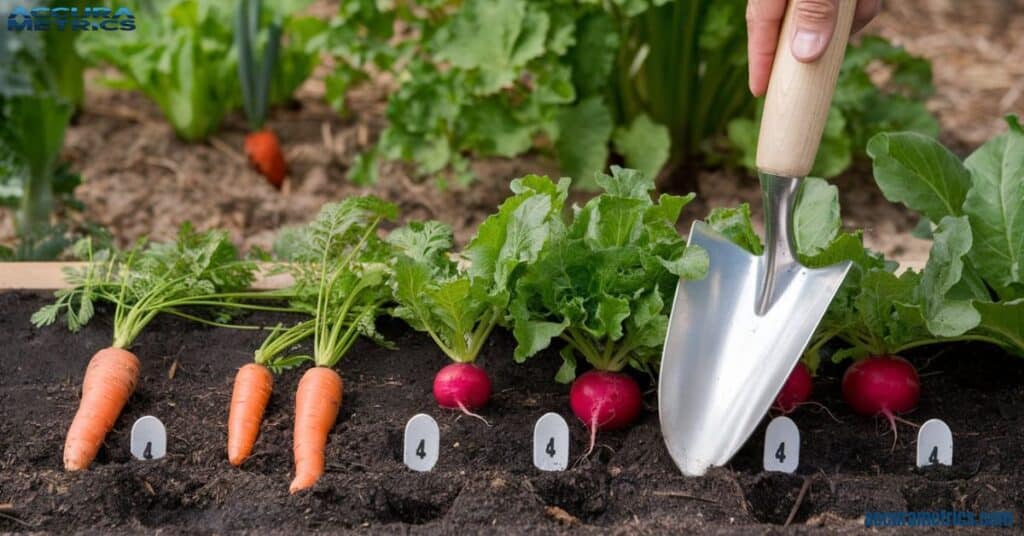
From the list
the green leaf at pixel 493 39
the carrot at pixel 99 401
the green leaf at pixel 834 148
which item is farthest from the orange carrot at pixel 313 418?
the green leaf at pixel 834 148

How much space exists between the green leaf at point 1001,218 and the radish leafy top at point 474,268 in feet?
2.67

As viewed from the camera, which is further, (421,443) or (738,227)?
(738,227)

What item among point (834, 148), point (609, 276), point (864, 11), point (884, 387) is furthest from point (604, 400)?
point (834, 148)

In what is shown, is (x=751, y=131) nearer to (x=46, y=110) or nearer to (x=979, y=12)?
(x=46, y=110)

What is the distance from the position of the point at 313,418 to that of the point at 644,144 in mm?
1704

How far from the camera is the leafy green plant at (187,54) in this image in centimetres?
390

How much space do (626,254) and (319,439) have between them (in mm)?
631

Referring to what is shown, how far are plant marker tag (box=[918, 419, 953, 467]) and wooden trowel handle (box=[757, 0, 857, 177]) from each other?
1.76ft

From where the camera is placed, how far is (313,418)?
223 centimetres

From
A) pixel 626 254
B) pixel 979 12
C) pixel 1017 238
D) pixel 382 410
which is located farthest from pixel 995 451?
pixel 979 12

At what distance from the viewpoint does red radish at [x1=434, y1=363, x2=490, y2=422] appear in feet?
7.59

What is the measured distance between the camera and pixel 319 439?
2.20 m

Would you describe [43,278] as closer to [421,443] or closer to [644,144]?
[421,443]

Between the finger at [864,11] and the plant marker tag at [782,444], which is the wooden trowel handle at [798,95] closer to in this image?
the finger at [864,11]
